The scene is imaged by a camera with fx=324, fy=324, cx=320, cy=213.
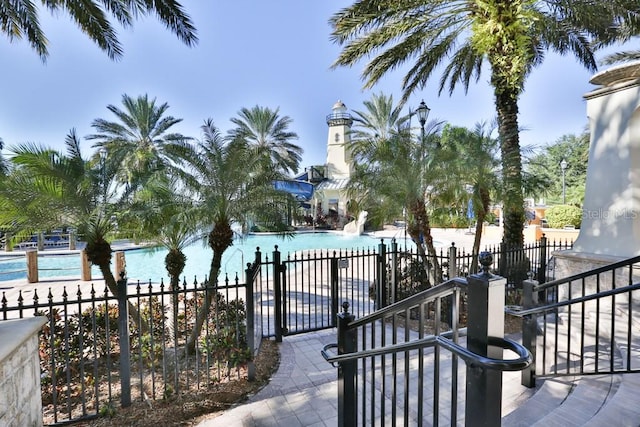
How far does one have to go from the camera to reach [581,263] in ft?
19.1

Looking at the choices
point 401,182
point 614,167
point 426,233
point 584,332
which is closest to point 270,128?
point 401,182

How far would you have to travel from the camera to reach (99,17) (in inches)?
285

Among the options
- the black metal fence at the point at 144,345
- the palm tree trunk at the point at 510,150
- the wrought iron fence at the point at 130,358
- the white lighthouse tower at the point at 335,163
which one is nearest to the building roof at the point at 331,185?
the white lighthouse tower at the point at 335,163

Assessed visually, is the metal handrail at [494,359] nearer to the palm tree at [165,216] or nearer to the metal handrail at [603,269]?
the metal handrail at [603,269]

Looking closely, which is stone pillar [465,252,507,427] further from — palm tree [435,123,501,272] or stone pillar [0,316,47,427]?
palm tree [435,123,501,272]

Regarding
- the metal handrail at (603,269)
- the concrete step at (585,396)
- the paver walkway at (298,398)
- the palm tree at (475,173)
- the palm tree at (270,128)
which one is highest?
the palm tree at (270,128)

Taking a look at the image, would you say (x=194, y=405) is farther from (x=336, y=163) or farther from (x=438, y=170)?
(x=336, y=163)

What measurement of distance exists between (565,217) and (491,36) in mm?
17596

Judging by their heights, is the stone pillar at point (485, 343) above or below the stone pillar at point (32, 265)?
above

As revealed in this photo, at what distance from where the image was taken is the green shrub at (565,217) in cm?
1956

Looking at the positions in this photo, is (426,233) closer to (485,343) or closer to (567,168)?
(485,343)

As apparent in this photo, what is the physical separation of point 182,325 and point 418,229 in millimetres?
5616

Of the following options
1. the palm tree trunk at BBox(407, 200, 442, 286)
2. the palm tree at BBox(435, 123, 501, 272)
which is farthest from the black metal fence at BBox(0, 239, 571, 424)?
the palm tree at BBox(435, 123, 501, 272)

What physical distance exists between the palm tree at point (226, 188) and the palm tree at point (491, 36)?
14.4ft
